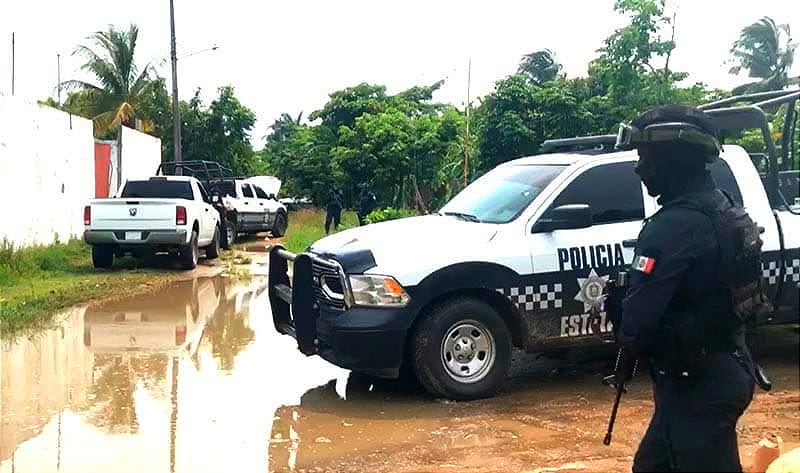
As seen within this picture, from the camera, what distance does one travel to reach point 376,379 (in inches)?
269

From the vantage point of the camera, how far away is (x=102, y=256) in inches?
571

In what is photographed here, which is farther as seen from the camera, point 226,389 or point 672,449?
point 226,389

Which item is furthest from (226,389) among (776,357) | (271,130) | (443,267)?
(271,130)

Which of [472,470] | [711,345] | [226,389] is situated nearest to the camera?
[711,345]

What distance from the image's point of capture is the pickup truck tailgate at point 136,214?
1395 centimetres

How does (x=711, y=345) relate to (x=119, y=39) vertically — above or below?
below

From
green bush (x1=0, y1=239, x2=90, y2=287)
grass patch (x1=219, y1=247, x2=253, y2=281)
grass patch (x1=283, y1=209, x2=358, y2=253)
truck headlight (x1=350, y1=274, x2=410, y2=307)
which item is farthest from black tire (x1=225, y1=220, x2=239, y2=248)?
truck headlight (x1=350, y1=274, x2=410, y2=307)

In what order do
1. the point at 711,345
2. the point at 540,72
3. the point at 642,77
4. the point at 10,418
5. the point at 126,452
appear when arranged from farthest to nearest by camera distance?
the point at 540,72 < the point at 642,77 < the point at 10,418 < the point at 126,452 < the point at 711,345

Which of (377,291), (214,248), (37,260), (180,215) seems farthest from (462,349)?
(214,248)

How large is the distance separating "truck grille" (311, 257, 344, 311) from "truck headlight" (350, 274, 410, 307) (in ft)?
0.45

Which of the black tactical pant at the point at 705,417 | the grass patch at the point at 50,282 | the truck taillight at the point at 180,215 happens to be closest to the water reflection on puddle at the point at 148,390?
the grass patch at the point at 50,282

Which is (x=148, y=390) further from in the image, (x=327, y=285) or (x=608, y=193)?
(x=608, y=193)

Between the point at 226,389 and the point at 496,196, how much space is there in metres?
2.60

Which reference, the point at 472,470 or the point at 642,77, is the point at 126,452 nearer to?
the point at 472,470
